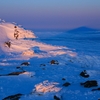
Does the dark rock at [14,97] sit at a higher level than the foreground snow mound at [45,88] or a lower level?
lower

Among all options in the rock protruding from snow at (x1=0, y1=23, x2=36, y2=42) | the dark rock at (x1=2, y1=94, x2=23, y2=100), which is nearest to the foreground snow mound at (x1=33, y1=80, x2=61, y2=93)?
the dark rock at (x1=2, y1=94, x2=23, y2=100)

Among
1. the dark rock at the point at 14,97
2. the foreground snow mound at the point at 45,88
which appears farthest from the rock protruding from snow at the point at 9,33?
the dark rock at the point at 14,97

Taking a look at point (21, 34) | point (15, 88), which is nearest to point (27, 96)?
point (15, 88)

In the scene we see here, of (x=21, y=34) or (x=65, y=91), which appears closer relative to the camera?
(x=65, y=91)

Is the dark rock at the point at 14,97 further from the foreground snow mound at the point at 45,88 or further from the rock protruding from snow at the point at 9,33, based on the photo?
the rock protruding from snow at the point at 9,33

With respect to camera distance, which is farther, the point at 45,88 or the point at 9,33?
the point at 9,33

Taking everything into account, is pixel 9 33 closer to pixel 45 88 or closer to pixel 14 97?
pixel 45 88

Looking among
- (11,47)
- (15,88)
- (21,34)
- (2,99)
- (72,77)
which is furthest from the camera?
(21,34)

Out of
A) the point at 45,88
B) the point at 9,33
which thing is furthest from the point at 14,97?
the point at 9,33

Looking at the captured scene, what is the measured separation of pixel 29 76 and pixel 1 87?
13.5 ft

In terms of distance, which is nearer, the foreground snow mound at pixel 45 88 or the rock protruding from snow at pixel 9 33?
the foreground snow mound at pixel 45 88

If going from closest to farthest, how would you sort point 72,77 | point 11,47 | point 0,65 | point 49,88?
point 49,88, point 72,77, point 0,65, point 11,47

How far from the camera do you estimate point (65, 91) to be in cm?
1741

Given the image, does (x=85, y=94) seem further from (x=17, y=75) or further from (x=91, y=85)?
(x=17, y=75)
